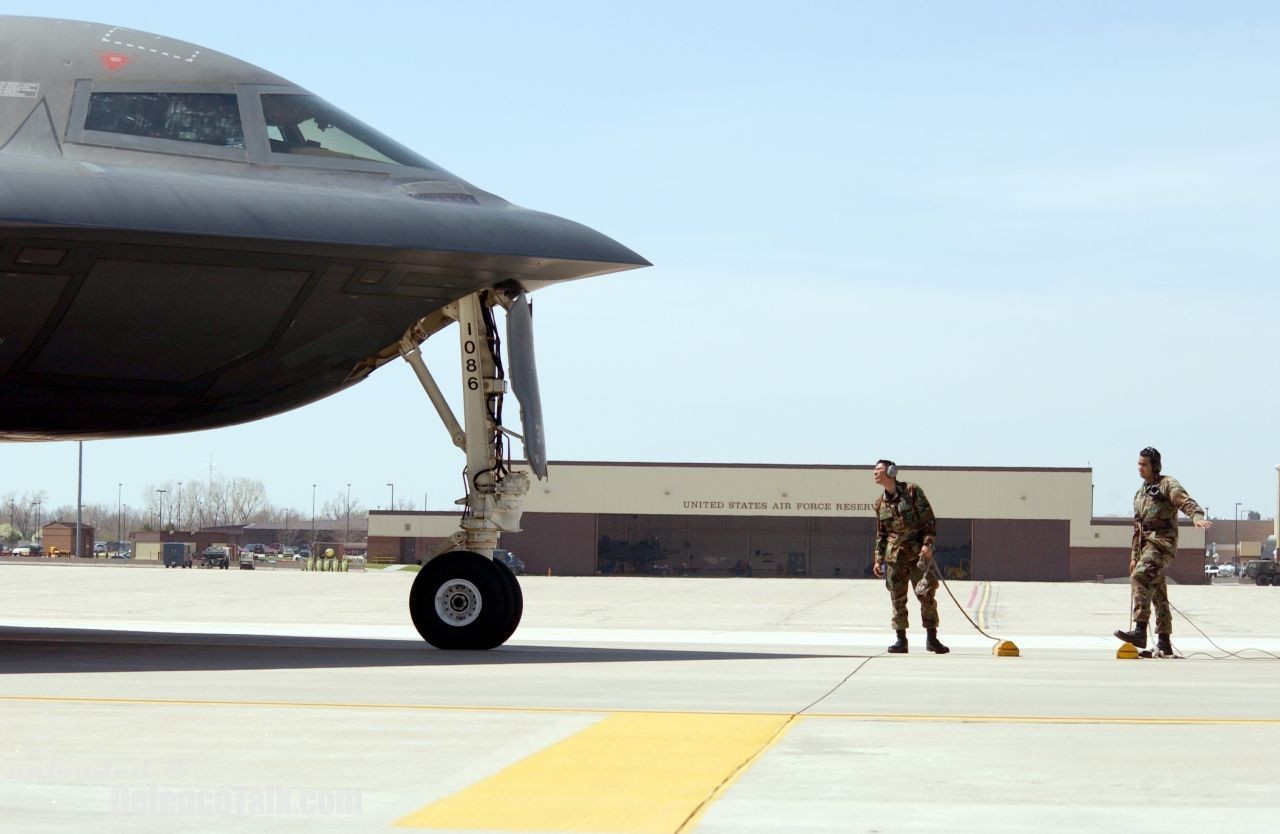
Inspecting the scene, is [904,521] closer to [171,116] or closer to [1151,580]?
[1151,580]

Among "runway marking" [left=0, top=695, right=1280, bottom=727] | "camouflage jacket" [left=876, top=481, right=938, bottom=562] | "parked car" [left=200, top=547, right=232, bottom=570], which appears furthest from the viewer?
"parked car" [left=200, top=547, right=232, bottom=570]

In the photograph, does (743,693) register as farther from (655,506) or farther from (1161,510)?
(655,506)

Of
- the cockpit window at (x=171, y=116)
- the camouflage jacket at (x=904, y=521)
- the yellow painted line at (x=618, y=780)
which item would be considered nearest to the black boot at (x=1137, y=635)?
the camouflage jacket at (x=904, y=521)

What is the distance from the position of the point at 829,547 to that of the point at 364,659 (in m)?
92.9

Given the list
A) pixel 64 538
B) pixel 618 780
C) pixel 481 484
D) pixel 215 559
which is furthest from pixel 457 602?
pixel 64 538

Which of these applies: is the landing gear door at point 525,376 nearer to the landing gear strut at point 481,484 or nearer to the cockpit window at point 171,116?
the landing gear strut at point 481,484

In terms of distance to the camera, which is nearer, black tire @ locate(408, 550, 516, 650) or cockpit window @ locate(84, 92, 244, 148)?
cockpit window @ locate(84, 92, 244, 148)

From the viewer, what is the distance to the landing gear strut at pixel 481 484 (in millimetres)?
15961

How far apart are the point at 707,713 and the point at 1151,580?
766 centimetres

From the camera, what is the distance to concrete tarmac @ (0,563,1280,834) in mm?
6566

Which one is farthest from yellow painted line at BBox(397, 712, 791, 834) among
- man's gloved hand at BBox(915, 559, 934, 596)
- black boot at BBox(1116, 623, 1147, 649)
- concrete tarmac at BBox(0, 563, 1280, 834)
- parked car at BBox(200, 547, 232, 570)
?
parked car at BBox(200, 547, 232, 570)

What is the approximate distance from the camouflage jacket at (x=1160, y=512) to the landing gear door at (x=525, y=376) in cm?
615

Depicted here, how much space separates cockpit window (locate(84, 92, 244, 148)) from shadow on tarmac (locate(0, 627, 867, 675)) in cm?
488

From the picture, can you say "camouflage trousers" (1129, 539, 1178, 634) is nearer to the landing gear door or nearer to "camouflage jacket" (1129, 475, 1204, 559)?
"camouflage jacket" (1129, 475, 1204, 559)
